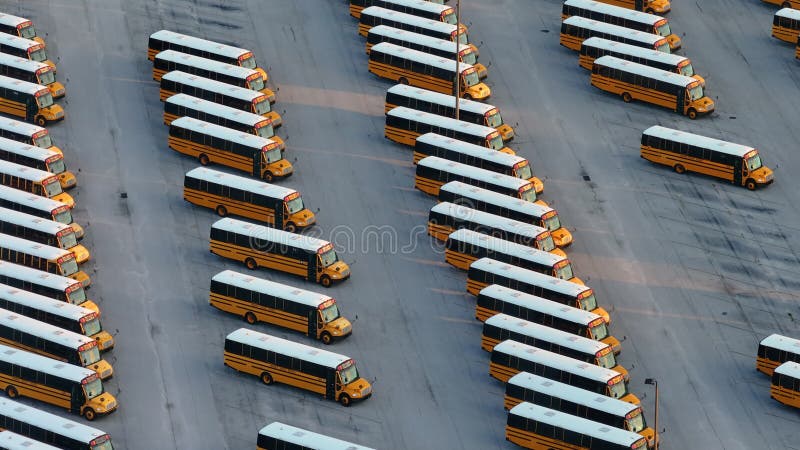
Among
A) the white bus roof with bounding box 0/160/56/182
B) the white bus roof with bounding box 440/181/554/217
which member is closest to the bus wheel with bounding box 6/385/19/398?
the white bus roof with bounding box 0/160/56/182

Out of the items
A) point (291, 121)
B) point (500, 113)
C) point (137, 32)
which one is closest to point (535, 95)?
point (500, 113)

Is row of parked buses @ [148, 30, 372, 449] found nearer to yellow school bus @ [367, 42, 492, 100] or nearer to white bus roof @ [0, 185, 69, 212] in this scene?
yellow school bus @ [367, 42, 492, 100]

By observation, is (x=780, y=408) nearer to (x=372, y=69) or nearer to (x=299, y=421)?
(x=299, y=421)

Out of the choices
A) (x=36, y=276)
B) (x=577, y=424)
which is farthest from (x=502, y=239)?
(x=36, y=276)

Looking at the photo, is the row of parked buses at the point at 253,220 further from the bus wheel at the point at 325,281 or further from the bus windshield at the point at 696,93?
the bus windshield at the point at 696,93

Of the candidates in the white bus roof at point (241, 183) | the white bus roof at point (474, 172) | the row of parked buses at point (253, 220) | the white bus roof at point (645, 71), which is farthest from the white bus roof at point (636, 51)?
the white bus roof at point (241, 183)
